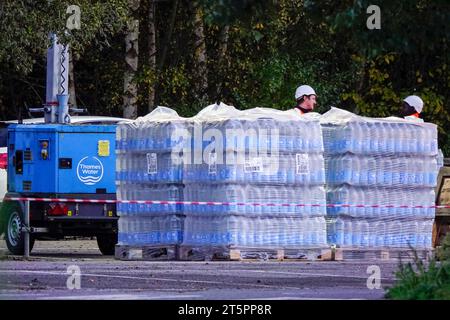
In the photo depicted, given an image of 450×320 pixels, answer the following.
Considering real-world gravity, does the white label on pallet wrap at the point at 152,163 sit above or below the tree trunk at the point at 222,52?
below

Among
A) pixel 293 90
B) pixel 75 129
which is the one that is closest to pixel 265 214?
pixel 75 129

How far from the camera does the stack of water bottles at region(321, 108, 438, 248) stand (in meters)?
22.4

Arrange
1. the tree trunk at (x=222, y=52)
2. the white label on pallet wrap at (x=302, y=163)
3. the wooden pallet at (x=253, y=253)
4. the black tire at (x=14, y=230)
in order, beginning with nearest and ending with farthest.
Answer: the wooden pallet at (x=253, y=253), the white label on pallet wrap at (x=302, y=163), the black tire at (x=14, y=230), the tree trunk at (x=222, y=52)

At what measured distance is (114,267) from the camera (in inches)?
800

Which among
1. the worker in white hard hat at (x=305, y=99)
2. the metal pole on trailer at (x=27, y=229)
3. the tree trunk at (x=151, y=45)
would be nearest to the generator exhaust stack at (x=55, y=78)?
the metal pole on trailer at (x=27, y=229)

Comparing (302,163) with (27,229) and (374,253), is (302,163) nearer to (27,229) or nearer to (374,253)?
(374,253)

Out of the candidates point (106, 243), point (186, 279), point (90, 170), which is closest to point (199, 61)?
point (106, 243)

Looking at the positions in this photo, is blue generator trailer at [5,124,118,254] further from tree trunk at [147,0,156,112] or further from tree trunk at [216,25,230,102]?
tree trunk at [216,25,230,102]

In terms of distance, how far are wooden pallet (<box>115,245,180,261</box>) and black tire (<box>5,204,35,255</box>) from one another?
180cm

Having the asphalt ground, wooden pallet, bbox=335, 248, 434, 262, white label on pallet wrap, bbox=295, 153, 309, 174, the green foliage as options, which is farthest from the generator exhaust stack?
the green foliage

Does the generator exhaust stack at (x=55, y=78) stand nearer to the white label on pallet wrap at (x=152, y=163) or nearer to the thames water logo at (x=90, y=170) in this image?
the thames water logo at (x=90, y=170)

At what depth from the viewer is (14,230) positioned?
80.3ft

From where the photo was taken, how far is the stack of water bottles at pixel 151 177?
22297 mm

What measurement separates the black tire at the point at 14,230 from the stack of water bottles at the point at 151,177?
1.86m
